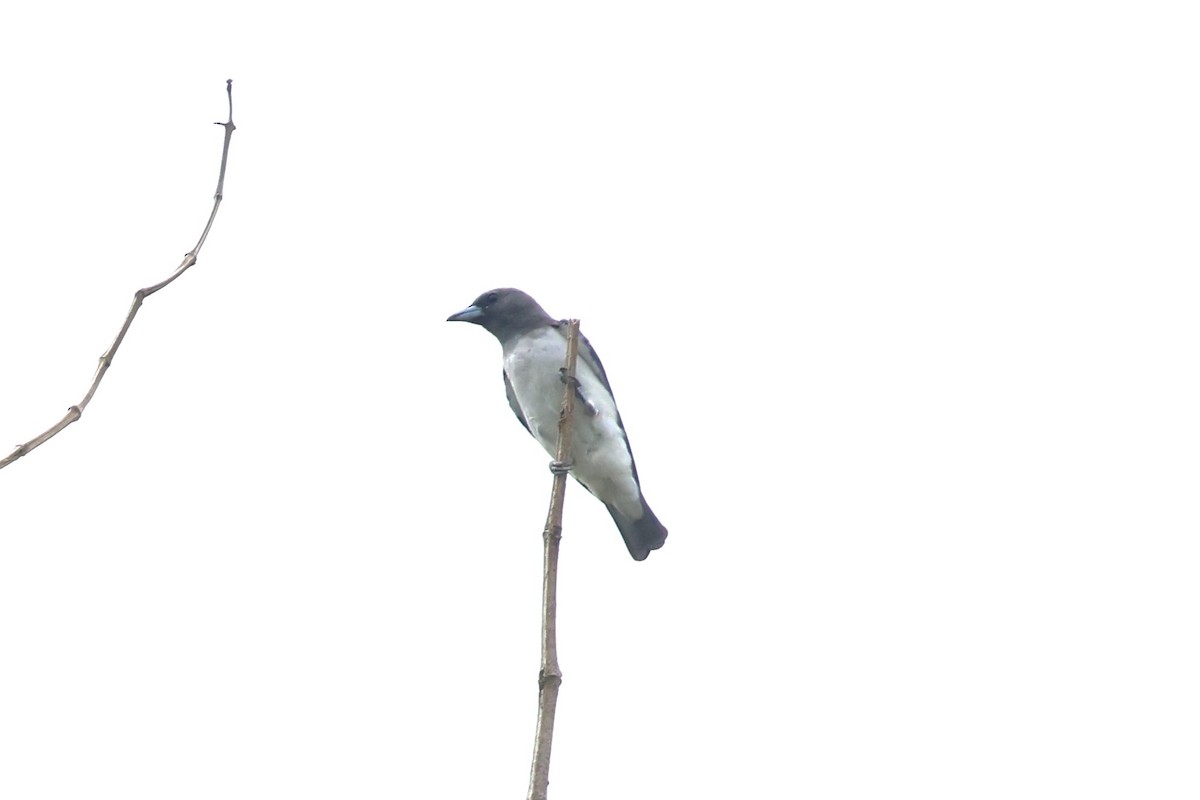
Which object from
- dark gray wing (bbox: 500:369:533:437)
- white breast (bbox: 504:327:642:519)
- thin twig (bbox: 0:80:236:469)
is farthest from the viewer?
dark gray wing (bbox: 500:369:533:437)

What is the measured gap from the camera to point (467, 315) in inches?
351

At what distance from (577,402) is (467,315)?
1049 millimetres

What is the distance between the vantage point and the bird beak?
8.90 meters

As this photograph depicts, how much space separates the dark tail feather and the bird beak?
1.39 meters

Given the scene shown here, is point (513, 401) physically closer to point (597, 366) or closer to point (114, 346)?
point (597, 366)

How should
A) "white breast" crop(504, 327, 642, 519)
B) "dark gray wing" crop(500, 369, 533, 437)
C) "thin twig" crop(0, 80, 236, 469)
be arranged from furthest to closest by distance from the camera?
"dark gray wing" crop(500, 369, 533, 437) → "white breast" crop(504, 327, 642, 519) → "thin twig" crop(0, 80, 236, 469)

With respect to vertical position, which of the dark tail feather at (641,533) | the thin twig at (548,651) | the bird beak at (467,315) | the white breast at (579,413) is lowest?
the thin twig at (548,651)

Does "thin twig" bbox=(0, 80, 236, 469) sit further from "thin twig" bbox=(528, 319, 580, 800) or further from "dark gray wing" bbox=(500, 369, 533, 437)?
"dark gray wing" bbox=(500, 369, 533, 437)

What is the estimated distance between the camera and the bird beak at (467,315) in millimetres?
8898

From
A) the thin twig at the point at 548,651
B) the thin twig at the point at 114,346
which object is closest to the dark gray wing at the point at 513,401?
the thin twig at the point at 548,651

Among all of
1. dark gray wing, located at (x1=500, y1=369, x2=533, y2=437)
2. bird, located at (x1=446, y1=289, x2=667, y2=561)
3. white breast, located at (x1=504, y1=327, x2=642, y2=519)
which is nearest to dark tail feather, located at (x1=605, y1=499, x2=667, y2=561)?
bird, located at (x1=446, y1=289, x2=667, y2=561)

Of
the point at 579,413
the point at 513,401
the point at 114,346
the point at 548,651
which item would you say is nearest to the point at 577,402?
the point at 579,413

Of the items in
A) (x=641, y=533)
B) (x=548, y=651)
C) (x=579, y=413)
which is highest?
(x=579, y=413)

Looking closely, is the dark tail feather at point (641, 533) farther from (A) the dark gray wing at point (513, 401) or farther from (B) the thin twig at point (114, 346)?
(B) the thin twig at point (114, 346)
